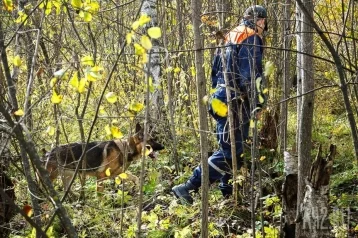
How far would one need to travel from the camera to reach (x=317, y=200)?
288 centimetres

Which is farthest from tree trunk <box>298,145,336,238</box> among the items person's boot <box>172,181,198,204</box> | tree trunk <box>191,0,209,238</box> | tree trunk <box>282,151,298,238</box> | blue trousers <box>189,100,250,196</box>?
person's boot <box>172,181,198,204</box>

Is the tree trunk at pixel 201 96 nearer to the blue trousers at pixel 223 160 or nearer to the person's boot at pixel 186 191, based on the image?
the blue trousers at pixel 223 160

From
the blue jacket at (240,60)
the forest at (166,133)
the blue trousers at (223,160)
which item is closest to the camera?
the forest at (166,133)

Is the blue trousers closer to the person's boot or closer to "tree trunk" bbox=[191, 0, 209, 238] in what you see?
the person's boot

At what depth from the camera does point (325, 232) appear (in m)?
2.92

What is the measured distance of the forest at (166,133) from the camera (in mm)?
2344

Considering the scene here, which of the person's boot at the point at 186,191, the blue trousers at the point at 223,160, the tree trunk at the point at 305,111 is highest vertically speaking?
the tree trunk at the point at 305,111

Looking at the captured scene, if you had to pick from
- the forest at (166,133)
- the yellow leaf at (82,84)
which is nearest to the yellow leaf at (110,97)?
the forest at (166,133)

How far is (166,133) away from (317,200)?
4.51 m

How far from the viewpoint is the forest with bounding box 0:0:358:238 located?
234cm

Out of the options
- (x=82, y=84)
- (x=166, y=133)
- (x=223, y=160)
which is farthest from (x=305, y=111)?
(x=166, y=133)

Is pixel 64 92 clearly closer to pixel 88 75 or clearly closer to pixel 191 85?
pixel 191 85

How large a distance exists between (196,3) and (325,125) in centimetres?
602

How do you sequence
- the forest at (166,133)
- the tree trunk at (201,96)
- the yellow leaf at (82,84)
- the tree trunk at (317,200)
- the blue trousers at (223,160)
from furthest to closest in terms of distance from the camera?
the blue trousers at (223,160)
the tree trunk at (201,96)
the tree trunk at (317,200)
the forest at (166,133)
the yellow leaf at (82,84)
